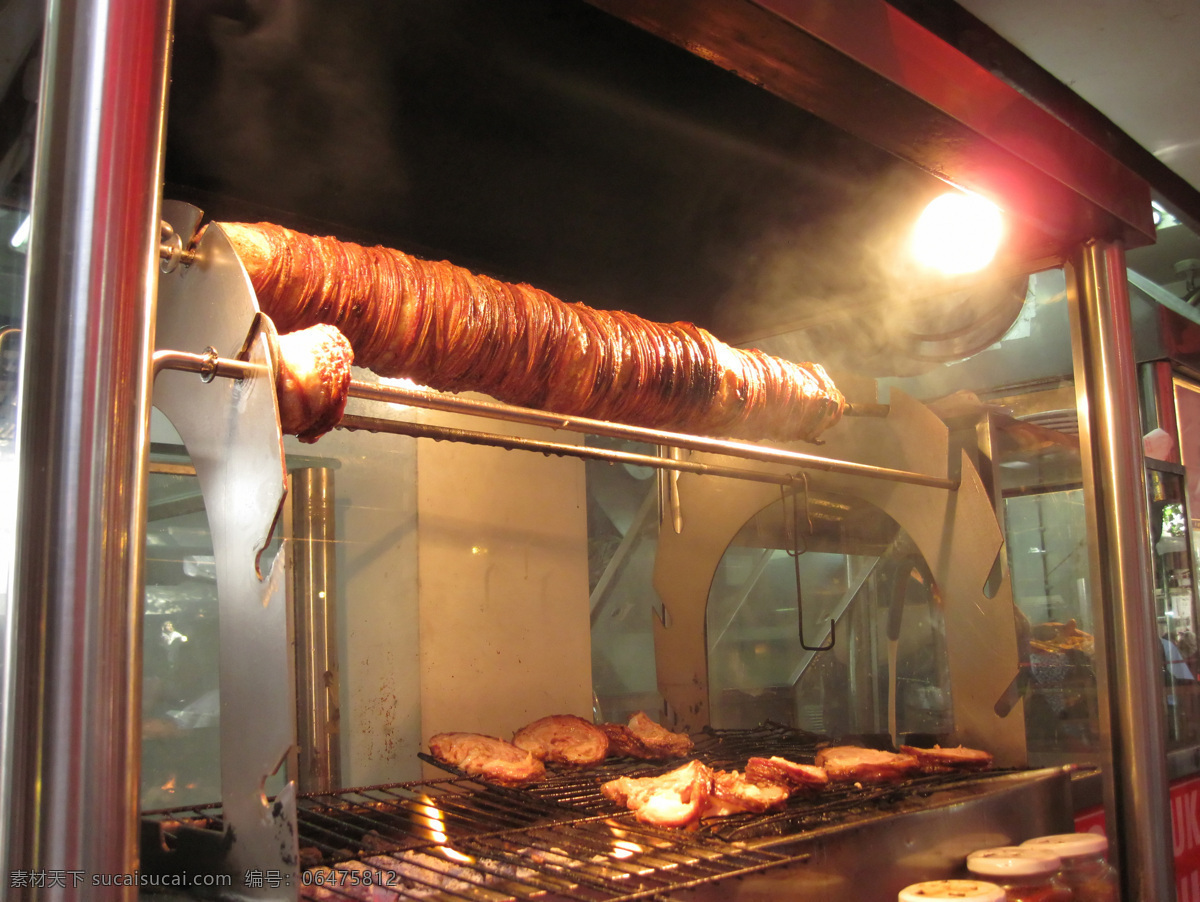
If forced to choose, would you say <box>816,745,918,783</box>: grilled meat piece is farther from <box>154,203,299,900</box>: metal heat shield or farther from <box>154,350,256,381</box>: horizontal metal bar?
<box>154,350,256,381</box>: horizontal metal bar

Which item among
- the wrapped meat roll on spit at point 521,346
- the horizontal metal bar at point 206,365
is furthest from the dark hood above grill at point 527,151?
the horizontal metal bar at point 206,365

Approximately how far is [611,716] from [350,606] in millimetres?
2883

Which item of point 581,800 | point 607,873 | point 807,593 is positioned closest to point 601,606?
point 807,593

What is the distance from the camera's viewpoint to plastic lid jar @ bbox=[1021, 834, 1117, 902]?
229cm

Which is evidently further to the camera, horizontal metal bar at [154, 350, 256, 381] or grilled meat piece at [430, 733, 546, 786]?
grilled meat piece at [430, 733, 546, 786]

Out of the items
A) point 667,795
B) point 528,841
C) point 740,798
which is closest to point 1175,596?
point 740,798

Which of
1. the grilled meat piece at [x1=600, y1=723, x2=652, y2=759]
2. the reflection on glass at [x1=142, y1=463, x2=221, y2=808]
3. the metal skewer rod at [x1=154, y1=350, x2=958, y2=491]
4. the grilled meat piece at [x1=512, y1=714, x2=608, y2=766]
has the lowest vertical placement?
the grilled meat piece at [x1=600, y1=723, x2=652, y2=759]

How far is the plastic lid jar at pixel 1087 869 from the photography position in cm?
229

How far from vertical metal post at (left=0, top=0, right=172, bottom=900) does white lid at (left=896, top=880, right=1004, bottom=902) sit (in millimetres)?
1771

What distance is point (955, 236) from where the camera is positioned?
2605mm

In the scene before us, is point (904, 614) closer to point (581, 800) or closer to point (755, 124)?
point (581, 800)

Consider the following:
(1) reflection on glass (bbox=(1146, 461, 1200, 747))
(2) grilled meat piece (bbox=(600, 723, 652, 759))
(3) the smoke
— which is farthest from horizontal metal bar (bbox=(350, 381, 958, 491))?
(1) reflection on glass (bbox=(1146, 461, 1200, 747))

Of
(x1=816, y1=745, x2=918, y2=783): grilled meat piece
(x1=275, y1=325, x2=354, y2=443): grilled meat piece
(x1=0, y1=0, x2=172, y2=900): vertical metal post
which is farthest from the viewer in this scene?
(x1=816, y1=745, x2=918, y2=783): grilled meat piece

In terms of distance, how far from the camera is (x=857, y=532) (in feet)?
17.3
